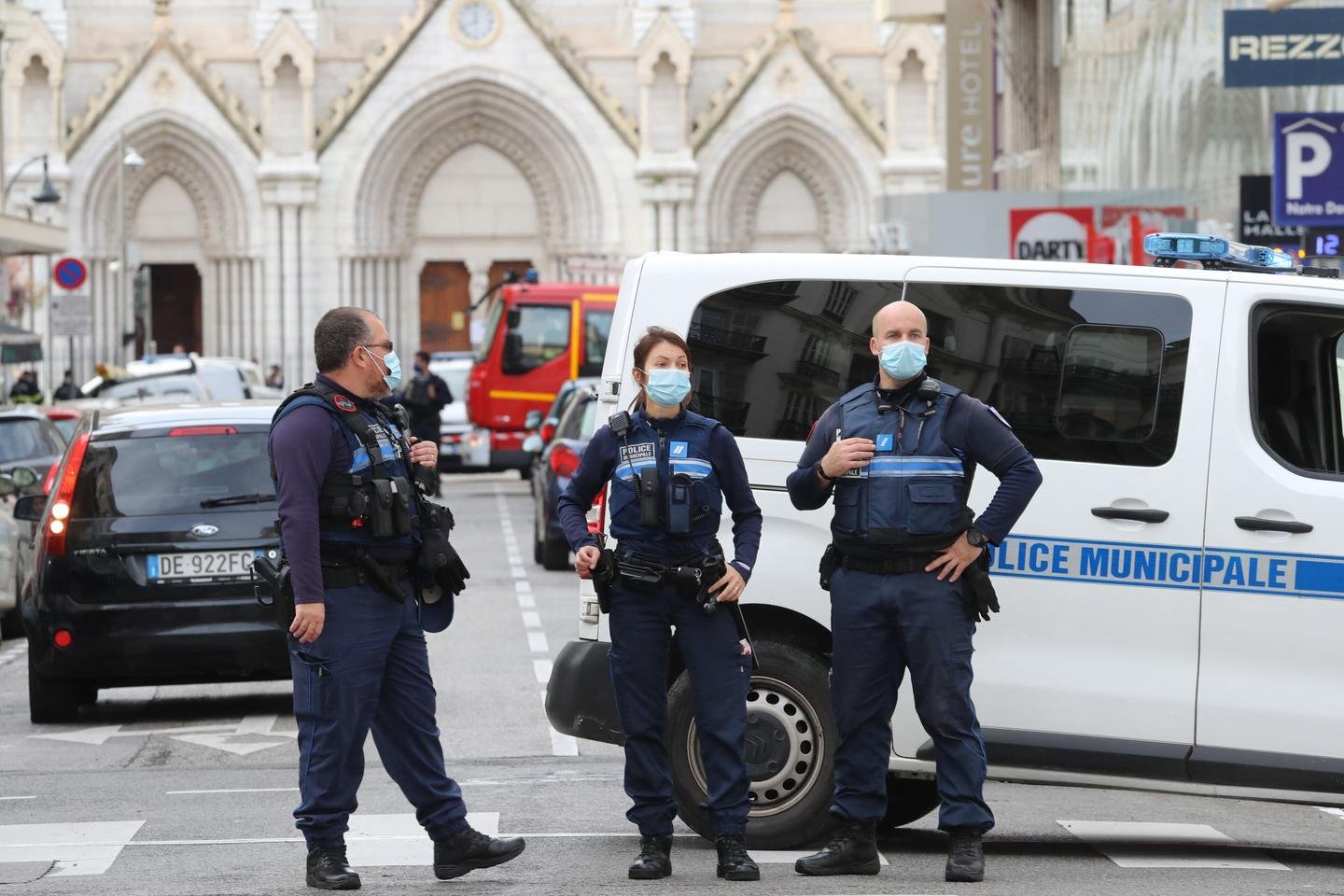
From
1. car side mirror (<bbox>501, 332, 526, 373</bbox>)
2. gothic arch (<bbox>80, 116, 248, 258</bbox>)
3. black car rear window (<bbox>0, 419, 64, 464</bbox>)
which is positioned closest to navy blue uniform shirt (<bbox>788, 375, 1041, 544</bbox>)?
black car rear window (<bbox>0, 419, 64, 464</bbox>)

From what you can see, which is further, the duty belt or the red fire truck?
the red fire truck

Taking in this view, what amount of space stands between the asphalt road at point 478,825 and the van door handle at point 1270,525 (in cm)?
110

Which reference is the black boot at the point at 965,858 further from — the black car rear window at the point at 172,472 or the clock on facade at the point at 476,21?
the clock on facade at the point at 476,21

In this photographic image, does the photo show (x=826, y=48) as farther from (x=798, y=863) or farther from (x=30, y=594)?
(x=798, y=863)

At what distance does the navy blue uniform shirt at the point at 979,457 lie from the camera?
292 inches

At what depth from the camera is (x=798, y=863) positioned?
7.68m

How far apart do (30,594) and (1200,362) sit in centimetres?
654

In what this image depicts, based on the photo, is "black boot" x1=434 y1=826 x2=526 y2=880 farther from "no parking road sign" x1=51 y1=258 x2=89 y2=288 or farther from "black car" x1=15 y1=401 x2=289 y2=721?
"no parking road sign" x1=51 y1=258 x2=89 y2=288

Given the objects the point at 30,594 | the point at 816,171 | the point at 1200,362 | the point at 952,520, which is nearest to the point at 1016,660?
the point at 952,520

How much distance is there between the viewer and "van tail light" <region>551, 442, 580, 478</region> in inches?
821

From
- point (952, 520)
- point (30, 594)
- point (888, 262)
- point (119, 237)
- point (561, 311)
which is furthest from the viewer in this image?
point (119, 237)

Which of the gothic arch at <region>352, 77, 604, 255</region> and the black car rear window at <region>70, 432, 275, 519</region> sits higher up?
the gothic arch at <region>352, 77, 604, 255</region>

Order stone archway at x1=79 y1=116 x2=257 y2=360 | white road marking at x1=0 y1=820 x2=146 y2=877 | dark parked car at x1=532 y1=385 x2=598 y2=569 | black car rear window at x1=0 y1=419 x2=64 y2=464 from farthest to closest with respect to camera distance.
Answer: stone archway at x1=79 y1=116 x2=257 y2=360
dark parked car at x1=532 y1=385 x2=598 y2=569
black car rear window at x1=0 y1=419 x2=64 y2=464
white road marking at x1=0 y1=820 x2=146 y2=877

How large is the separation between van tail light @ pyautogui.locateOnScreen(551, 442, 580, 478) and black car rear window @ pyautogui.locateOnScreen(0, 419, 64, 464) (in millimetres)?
4193
